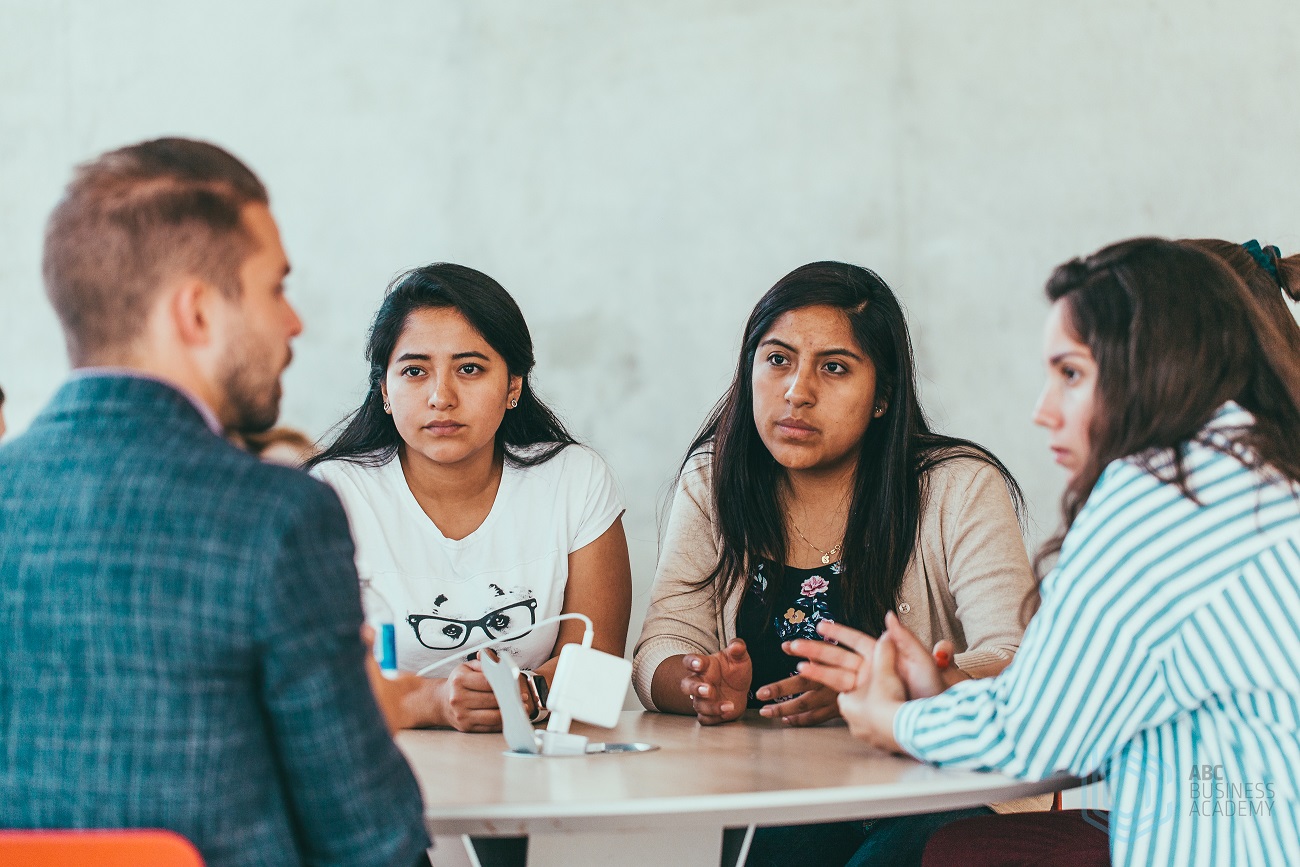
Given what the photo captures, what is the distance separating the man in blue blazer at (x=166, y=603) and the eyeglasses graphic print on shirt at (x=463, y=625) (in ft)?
3.91

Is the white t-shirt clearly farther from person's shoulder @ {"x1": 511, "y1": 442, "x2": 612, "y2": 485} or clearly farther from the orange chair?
the orange chair

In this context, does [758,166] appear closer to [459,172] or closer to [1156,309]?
[459,172]

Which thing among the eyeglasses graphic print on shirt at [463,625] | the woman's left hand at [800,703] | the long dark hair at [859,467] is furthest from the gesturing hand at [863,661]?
the eyeglasses graphic print on shirt at [463,625]

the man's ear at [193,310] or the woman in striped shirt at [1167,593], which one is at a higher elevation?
the man's ear at [193,310]

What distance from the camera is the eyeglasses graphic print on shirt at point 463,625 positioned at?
222 cm

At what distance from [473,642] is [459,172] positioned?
1.41 meters

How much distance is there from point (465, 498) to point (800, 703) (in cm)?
93

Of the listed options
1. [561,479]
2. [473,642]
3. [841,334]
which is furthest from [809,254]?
[473,642]

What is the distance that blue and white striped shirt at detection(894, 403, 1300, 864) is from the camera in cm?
121

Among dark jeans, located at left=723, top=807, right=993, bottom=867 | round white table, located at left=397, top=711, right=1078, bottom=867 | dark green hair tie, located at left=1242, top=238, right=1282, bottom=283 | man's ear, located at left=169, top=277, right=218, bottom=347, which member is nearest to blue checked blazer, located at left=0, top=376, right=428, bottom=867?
man's ear, located at left=169, top=277, right=218, bottom=347

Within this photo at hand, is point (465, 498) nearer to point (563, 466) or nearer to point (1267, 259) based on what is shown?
point (563, 466)

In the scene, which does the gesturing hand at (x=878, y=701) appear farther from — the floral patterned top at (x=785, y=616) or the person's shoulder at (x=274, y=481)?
the person's shoulder at (x=274, y=481)

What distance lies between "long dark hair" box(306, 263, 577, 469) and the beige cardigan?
417 millimetres

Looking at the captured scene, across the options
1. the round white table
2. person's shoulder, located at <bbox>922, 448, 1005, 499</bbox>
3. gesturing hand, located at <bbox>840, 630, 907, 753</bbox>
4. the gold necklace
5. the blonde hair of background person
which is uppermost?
the blonde hair of background person
